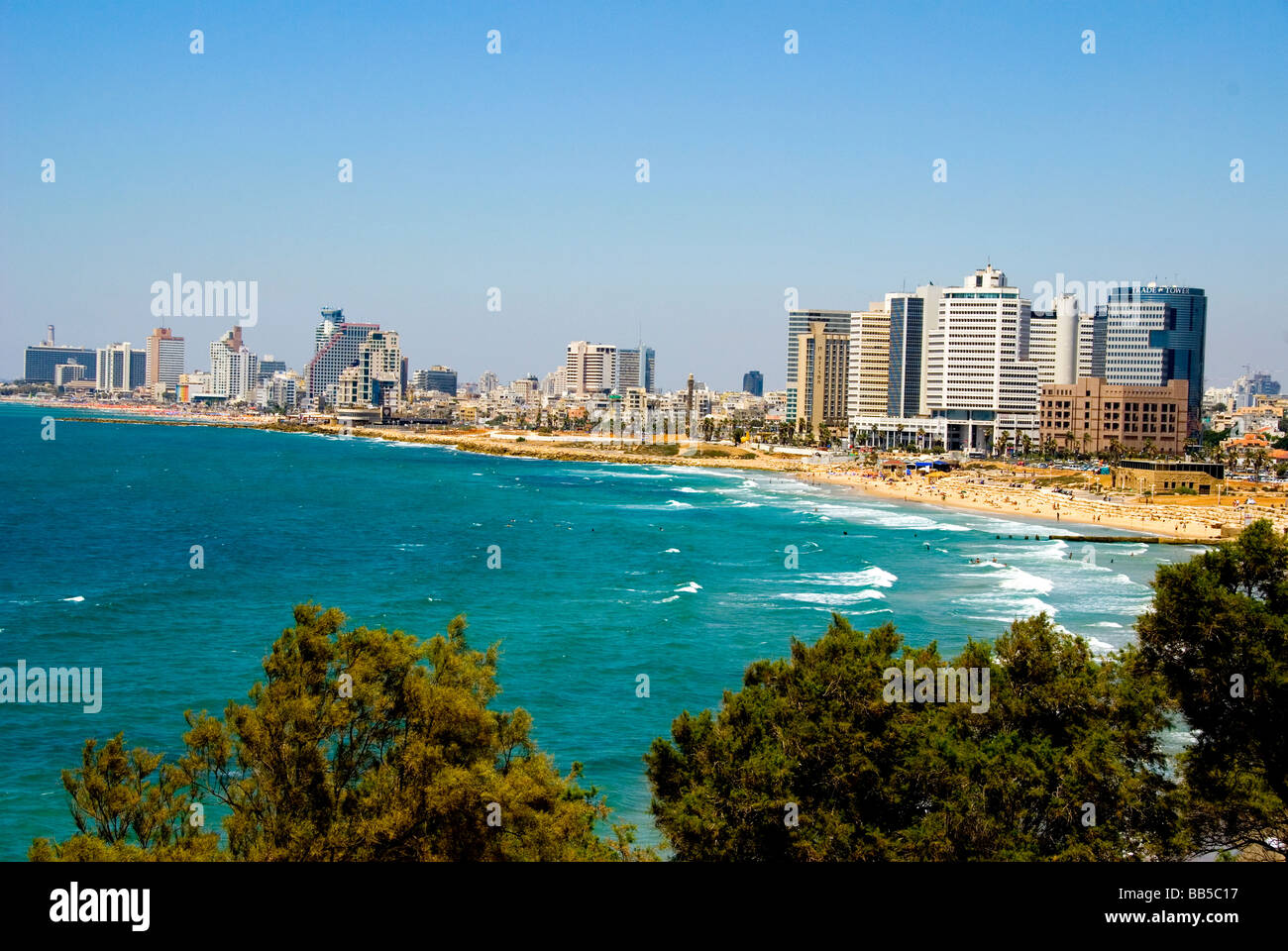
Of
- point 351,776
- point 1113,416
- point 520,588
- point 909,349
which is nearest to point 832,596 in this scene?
point 520,588

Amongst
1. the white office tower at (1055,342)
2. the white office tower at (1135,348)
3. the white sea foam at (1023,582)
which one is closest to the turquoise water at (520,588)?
the white sea foam at (1023,582)

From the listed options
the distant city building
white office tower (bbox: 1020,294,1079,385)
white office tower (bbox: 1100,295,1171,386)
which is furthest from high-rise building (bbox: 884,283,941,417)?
white office tower (bbox: 1100,295,1171,386)

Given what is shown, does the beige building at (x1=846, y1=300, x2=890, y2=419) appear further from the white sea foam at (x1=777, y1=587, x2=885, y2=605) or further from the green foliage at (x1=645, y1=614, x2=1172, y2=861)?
the green foliage at (x1=645, y1=614, x2=1172, y2=861)

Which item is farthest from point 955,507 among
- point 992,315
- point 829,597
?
point 992,315

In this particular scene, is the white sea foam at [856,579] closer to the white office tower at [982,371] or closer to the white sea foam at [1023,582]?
the white sea foam at [1023,582]

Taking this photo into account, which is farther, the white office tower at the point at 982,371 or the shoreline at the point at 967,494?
the white office tower at the point at 982,371

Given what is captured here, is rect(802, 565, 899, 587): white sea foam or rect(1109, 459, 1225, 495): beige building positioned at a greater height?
rect(1109, 459, 1225, 495): beige building

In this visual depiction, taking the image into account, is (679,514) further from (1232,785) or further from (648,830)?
(1232,785)
